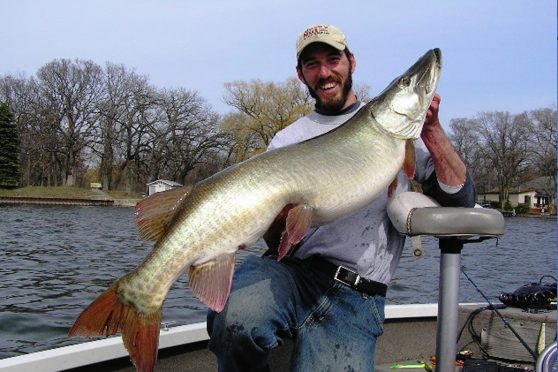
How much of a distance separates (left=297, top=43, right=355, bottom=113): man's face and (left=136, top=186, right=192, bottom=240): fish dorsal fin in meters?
1.09

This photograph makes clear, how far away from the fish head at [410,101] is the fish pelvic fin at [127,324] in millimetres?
1306

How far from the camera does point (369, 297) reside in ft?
9.63

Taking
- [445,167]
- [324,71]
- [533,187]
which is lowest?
[445,167]

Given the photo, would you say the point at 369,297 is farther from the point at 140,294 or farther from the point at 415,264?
the point at 415,264

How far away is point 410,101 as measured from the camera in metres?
2.64

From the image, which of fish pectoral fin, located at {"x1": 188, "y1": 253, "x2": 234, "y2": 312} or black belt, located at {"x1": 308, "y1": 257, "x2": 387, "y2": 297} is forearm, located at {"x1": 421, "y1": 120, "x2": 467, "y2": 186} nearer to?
black belt, located at {"x1": 308, "y1": 257, "x2": 387, "y2": 297}

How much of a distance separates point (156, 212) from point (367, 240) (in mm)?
1116

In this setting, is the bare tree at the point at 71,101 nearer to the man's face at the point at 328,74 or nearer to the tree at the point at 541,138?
the tree at the point at 541,138

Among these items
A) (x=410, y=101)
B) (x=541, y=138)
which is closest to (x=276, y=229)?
(x=410, y=101)

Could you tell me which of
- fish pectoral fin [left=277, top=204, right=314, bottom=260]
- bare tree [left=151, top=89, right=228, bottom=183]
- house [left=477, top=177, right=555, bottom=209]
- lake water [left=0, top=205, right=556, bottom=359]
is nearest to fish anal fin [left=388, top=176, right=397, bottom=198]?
fish pectoral fin [left=277, top=204, right=314, bottom=260]

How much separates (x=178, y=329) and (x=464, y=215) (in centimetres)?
215

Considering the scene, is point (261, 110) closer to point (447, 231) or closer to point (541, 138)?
point (541, 138)

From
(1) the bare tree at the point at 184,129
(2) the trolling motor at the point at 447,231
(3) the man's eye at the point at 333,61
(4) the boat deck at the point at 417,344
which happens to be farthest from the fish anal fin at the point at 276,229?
(1) the bare tree at the point at 184,129

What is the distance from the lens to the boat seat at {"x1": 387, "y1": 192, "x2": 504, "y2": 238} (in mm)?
2664
